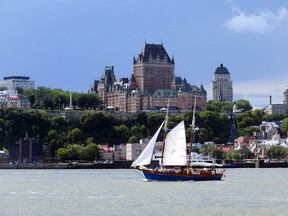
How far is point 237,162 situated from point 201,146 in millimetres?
11974

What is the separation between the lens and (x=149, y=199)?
6856 centimetres

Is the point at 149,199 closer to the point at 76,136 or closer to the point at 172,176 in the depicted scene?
the point at 172,176

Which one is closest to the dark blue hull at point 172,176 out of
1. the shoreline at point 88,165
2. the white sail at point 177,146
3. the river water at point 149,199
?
the white sail at point 177,146

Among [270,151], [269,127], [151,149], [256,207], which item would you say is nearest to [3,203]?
[256,207]

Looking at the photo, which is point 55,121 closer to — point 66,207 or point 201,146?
point 201,146

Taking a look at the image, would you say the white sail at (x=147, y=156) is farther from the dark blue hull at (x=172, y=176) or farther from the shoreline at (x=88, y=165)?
the shoreline at (x=88, y=165)

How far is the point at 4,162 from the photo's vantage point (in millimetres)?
161375

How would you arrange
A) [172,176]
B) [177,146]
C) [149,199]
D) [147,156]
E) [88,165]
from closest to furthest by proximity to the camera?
[149,199]
[147,156]
[172,176]
[177,146]
[88,165]

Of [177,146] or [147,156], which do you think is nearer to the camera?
[147,156]

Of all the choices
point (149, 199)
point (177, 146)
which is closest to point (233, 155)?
point (177, 146)

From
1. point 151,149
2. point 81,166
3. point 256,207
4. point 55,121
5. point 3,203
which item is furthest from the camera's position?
point 55,121

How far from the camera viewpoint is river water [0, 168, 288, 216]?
201ft

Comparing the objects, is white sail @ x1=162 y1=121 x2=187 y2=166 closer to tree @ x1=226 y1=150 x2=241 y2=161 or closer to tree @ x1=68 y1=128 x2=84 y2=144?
tree @ x1=226 y1=150 x2=241 y2=161

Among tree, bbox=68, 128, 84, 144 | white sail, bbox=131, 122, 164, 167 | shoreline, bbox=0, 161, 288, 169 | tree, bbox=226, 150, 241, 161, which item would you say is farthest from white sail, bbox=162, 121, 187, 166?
tree, bbox=68, 128, 84, 144
